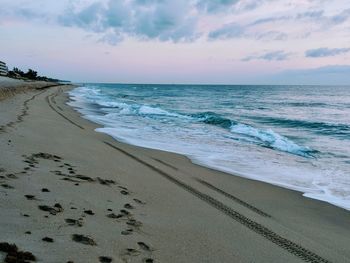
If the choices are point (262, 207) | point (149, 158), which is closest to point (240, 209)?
point (262, 207)

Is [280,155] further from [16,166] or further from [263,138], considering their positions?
[16,166]

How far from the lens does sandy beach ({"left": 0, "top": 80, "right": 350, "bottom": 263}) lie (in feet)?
11.4

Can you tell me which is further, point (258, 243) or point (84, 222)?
point (258, 243)

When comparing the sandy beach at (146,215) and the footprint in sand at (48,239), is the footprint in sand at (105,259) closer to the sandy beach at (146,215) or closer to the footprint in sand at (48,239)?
the sandy beach at (146,215)

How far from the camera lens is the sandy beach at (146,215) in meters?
3.47

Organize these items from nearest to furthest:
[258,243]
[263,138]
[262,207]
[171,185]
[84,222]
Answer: [84,222] → [258,243] → [262,207] → [171,185] → [263,138]

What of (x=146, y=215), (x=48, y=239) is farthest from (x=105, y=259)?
(x=146, y=215)

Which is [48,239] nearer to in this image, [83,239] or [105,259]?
[83,239]

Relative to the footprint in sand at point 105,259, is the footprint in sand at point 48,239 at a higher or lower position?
higher

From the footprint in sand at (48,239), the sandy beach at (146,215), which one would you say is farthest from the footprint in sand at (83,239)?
the footprint in sand at (48,239)

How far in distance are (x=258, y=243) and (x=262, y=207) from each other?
6.21ft

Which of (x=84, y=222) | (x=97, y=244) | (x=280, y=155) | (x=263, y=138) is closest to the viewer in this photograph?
(x=97, y=244)

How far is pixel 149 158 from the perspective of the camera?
9586 mm

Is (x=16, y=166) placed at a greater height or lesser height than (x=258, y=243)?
greater
